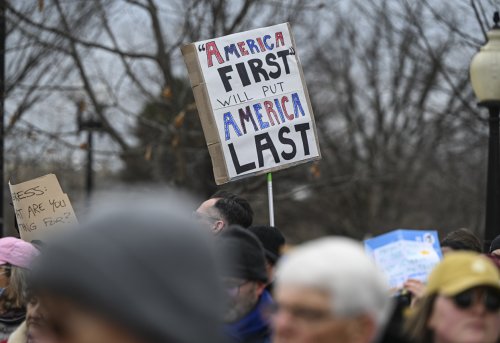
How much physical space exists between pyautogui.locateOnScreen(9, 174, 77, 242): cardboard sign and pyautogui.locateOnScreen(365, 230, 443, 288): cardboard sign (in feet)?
10.1

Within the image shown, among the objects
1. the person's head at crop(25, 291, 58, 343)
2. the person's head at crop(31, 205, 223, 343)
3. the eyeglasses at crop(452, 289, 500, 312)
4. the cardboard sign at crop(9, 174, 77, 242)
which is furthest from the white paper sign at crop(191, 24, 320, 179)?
the person's head at crop(31, 205, 223, 343)

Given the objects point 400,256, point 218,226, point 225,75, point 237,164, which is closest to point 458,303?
point 400,256

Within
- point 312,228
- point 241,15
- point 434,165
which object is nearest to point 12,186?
point 241,15

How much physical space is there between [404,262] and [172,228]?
126 inches

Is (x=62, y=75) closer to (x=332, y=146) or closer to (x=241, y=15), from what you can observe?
(x=241, y=15)

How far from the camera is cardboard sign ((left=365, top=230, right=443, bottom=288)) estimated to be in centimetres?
478

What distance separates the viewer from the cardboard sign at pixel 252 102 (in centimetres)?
782

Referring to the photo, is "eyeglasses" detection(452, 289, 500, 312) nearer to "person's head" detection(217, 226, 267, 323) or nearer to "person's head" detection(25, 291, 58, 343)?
"person's head" detection(217, 226, 267, 323)

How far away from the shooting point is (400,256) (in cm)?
480

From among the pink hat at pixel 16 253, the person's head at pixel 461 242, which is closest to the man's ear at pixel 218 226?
the pink hat at pixel 16 253

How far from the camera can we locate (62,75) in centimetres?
1617

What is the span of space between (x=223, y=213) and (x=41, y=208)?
1.75 metres

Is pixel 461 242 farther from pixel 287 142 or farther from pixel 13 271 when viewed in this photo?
pixel 13 271

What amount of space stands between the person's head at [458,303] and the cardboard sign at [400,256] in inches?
51.2
